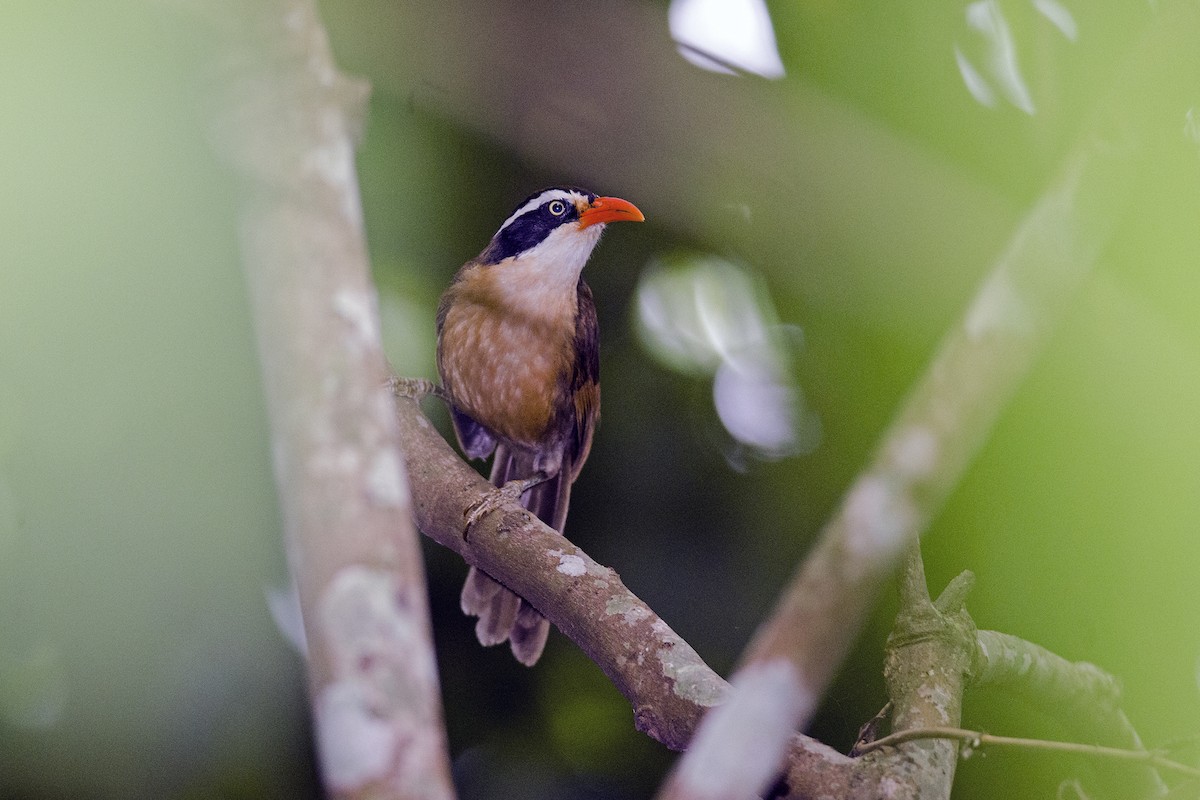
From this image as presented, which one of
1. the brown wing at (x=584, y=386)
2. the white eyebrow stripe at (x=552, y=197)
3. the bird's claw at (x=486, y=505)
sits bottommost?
the bird's claw at (x=486, y=505)

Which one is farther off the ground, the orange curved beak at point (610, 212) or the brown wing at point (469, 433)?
the orange curved beak at point (610, 212)

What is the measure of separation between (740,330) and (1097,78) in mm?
703

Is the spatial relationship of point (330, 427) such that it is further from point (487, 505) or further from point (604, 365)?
point (604, 365)

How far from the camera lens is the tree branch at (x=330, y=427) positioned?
0.83m

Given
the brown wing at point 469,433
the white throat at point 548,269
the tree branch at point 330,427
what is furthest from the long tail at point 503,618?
the tree branch at point 330,427

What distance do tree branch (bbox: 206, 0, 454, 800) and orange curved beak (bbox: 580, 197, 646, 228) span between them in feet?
1.93

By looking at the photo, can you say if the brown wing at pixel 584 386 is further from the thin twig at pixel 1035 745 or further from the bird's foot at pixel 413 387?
the thin twig at pixel 1035 745

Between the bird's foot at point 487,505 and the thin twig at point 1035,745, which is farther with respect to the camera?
the bird's foot at point 487,505

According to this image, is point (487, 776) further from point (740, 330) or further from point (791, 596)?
Answer: point (740, 330)


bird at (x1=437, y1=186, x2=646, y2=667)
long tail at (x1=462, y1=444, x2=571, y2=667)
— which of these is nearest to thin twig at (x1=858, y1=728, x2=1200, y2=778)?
long tail at (x1=462, y1=444, x2=571, y2=667)

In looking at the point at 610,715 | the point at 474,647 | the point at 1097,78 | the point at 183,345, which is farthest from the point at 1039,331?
the point at 183,345

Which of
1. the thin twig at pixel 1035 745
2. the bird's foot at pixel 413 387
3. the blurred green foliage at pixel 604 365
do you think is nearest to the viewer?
the thin twig at pixel 1035 745

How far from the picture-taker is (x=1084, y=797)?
1.25 metres


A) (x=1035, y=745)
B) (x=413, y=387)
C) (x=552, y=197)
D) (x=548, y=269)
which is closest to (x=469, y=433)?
(x=413, y=387)
